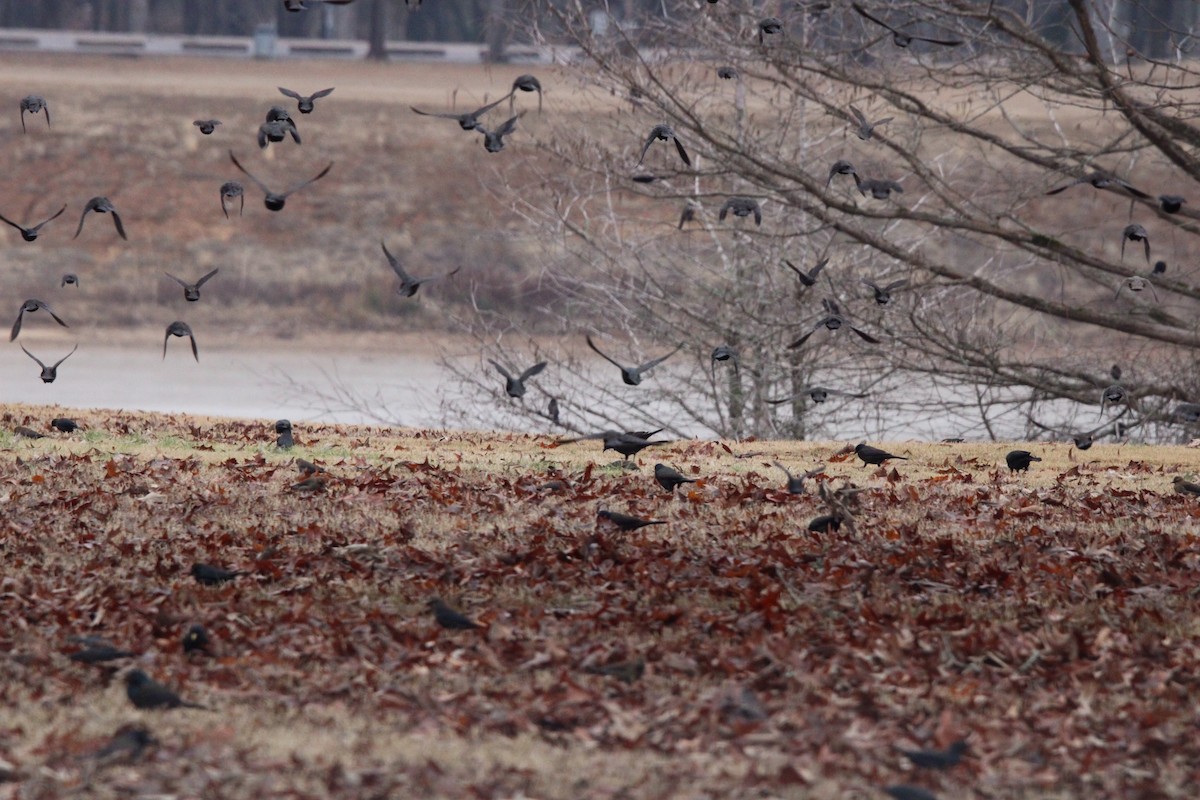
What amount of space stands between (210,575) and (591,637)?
83.1 inches

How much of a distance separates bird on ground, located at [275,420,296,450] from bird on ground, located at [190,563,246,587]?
231 inches

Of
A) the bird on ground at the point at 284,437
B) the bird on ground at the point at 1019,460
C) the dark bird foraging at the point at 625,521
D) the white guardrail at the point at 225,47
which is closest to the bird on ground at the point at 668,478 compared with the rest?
the dark bird foraging at the point at 625,521

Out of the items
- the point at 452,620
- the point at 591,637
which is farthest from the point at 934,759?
the point at 452,620

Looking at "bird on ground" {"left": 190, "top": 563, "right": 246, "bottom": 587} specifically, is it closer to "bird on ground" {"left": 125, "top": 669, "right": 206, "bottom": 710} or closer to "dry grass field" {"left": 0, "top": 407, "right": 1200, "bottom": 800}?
"dry grass field" {"left": 0, "top": 407, "right": 1200, "bottom": 800}

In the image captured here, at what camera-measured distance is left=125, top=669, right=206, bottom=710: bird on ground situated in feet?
20.0

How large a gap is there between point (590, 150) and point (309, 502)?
10.6 m

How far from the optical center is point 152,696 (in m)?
6.09

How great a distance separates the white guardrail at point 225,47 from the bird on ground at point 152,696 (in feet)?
159

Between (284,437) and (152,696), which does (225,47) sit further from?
(152,696)

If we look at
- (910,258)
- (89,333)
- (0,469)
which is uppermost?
(910,258)

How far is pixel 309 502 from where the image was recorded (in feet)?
34.6

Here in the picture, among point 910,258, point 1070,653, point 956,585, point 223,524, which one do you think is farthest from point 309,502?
point 910,258

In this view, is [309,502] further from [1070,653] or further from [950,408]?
[950,408]

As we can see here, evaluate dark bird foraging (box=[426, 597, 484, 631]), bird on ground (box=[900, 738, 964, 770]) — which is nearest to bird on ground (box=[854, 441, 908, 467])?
dark bird foraging (box=[426, 597, 484, 631])
